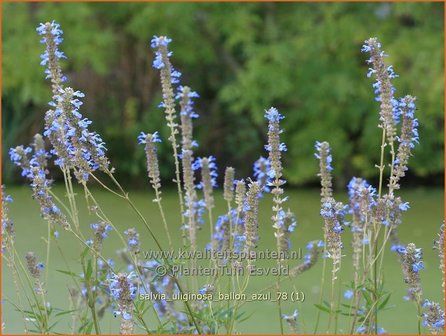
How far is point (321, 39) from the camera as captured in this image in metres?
7.82

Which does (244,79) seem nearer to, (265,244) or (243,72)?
(243,72)

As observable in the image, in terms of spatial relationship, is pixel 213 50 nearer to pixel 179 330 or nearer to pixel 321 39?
pixel 321 39

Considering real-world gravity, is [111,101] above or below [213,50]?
below

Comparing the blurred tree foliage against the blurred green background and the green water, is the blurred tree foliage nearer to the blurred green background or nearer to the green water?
the blurred green background

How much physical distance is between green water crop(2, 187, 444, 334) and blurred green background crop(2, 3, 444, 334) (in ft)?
0.18

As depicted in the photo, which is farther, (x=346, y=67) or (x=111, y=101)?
(x=111, y=101)

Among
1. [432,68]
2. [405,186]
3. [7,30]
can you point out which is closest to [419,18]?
[432,68]

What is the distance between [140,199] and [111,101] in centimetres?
147

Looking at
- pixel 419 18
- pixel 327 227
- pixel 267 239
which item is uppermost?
pixel 419 18

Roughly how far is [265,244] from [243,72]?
2.78 m

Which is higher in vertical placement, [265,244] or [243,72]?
[243,72]

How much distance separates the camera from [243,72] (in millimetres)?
8047

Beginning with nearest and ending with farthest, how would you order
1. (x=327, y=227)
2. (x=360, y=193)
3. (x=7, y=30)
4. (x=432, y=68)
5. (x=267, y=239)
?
(x=327, y=227)
(x=360, y=193)
(x=267, y=239)
(x=432, y=68)
(x=7, y=30)

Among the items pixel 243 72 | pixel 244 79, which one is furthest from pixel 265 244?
pixel 243 72
